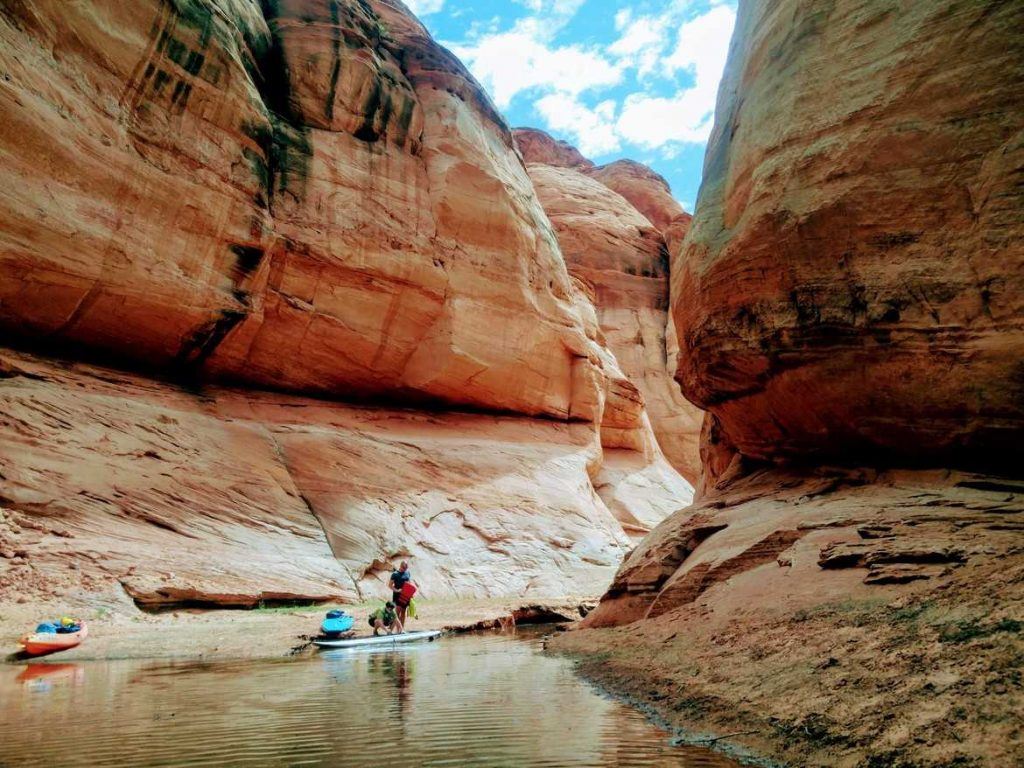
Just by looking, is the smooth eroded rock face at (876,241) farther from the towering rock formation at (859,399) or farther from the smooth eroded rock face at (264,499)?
the smooth eroded rock face at (264,499)

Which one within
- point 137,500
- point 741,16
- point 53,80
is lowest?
point 137,500

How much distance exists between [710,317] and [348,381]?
15737 millimetres

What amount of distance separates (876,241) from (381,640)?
367 inches

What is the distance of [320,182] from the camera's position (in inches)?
893

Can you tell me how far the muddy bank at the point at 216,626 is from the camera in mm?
10375

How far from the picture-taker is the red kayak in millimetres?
9617

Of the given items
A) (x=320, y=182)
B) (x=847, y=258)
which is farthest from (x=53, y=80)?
(x=847, y=258)

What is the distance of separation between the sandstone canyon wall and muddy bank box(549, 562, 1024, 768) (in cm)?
1123

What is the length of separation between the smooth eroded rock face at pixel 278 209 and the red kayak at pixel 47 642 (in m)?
9.57

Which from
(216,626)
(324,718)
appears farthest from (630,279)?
(324,718)

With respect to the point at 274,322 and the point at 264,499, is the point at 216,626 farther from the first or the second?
the point at 274,322

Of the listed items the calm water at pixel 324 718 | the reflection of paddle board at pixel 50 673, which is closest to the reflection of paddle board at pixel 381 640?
the calm water at pixel 324 718

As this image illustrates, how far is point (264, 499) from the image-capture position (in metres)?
17.8

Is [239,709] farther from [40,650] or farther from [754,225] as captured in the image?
[754,225]
